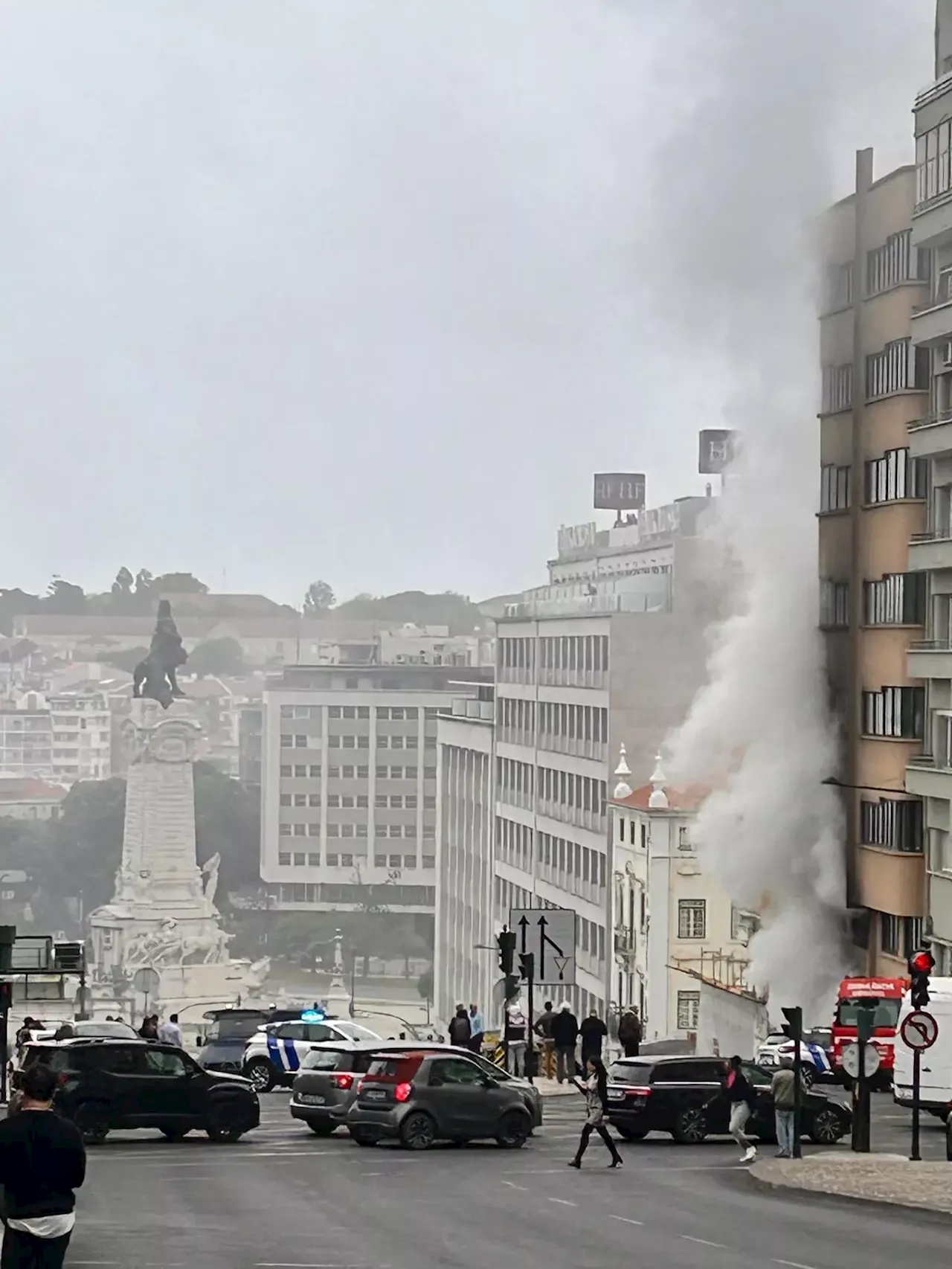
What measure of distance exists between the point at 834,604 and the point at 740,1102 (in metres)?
35.5

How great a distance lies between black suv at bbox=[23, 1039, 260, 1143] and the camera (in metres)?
35.0

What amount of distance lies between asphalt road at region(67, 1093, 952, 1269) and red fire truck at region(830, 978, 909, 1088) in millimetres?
6912

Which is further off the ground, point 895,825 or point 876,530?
point 876,530

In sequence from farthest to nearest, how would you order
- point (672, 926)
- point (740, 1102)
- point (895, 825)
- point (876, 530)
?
1. point (672, 926)
2. point (876, 530)
3. point (895, 825)
4. point (740, 1102)

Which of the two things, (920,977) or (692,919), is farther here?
(692,919)

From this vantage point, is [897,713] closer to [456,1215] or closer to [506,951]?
[506,951]

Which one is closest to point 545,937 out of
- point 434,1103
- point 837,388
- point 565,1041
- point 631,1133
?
point 565,1041

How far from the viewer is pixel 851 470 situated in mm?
67000

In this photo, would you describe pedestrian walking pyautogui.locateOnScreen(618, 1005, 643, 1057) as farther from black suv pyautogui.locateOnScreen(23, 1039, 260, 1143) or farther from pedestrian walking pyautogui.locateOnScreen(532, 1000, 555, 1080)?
black suv pyautogui.locateOnScreen(23, 1039, 260, 1143)

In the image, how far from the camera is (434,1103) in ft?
115

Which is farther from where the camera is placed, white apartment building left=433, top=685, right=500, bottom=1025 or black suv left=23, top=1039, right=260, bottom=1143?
white apartment building left=433, top=685, right=500, bottom=1025

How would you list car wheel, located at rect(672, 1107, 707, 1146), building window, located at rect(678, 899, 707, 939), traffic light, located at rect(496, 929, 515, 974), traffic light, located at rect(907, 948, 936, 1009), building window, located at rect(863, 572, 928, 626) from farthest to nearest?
building window, located at rect(678, 899, 707, 939) < building window, located at rect(863, 572, 928, 626) < traffic light, located at rect(496, 929, 515, 974) < car wheel, located at rect(672, 1107, 707, 1146) < traffic light, located at rect(907, 948, 936, 1009)

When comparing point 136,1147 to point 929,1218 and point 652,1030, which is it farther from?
point 652,1030

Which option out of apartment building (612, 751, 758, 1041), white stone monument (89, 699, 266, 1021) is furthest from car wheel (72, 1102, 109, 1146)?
white stone monument (89, 699, 266, 1021)
